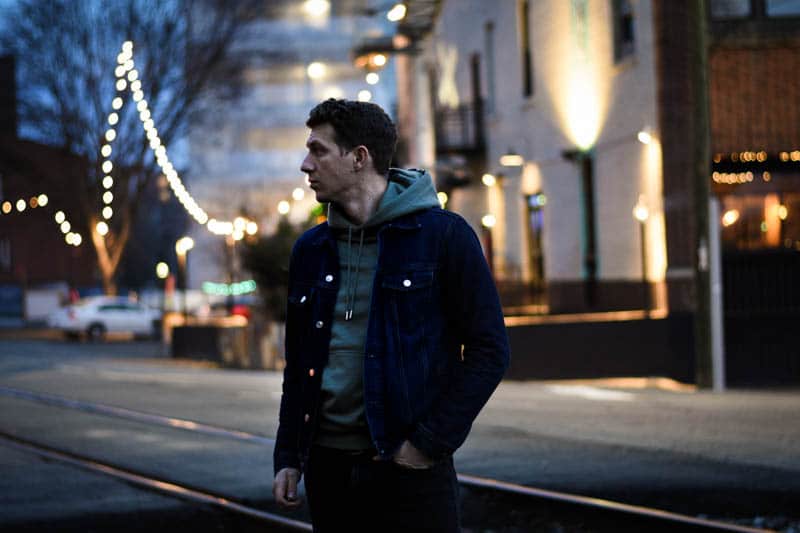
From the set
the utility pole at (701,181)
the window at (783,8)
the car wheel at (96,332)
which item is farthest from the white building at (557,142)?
the car wheel at (96,332)

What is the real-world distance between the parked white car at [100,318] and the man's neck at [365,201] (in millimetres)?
40172

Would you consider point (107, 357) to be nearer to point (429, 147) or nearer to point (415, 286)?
point (429, 147)

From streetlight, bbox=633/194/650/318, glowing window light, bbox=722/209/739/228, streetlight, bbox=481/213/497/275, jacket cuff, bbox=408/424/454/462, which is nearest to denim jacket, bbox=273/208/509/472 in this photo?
jacket cuff, bbox=408/424/454/462

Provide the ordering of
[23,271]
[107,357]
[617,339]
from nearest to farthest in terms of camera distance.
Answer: [617,339]
[107,357]
[23,271]

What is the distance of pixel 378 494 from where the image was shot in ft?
11.6

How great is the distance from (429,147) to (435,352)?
17.3 meters

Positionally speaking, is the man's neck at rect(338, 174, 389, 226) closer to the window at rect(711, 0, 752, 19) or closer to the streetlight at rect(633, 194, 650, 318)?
the streetlight at rect(633, 194, 650, 318)

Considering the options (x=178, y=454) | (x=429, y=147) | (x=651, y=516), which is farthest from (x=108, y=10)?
(x=651, y=516)

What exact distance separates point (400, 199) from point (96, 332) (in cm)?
4091

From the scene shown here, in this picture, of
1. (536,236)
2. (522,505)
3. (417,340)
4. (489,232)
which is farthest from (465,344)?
(489,232)

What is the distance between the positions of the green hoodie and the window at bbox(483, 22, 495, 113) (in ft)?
80.4

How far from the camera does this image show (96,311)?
4312 centimetres

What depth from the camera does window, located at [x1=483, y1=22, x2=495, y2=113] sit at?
27.9 meters

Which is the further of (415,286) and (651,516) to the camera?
(651,516)
